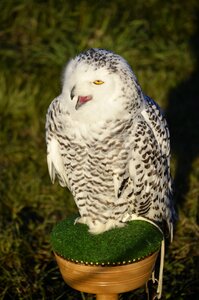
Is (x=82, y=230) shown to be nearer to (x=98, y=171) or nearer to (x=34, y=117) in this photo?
(x=98, y=171)

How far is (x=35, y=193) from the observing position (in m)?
4.35

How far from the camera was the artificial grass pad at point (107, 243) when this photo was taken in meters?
2.66

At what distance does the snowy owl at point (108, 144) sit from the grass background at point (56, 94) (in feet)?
2.22

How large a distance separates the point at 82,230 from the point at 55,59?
3.02 m

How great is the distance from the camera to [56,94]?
5.45 meters

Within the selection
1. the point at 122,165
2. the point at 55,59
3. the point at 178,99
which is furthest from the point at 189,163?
the point at 122,165

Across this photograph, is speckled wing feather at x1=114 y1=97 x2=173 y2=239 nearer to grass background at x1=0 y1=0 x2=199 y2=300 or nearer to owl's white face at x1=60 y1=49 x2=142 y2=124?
owl's white face at x1=60 y1=49 x2=142 y2=124

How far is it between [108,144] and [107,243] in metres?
0.53

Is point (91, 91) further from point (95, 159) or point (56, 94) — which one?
point (56, 94)

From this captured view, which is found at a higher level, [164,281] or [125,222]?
[125,222]

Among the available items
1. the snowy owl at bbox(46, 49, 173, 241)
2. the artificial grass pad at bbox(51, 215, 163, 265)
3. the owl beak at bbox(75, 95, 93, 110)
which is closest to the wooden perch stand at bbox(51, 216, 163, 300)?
the artificial grass pad at bbox(51, 215, 163, 265)

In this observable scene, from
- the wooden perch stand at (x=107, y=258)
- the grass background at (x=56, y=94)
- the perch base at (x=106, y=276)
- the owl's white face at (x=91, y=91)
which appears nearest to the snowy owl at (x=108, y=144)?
the owl's white face at (x=91, y=91)

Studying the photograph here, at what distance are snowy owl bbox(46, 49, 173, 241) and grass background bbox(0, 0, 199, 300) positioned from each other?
2.22ft

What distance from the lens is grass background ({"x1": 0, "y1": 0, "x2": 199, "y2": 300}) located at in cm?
356
